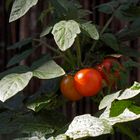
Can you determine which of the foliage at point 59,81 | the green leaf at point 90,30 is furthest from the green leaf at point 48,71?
the green leaf at point 90,30

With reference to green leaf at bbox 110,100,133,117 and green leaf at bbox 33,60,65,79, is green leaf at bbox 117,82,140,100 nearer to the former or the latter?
green leaf at bbox 110,100,133,117

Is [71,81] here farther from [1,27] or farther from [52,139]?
[1,27]

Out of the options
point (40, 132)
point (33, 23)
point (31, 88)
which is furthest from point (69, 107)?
point (40, 132)

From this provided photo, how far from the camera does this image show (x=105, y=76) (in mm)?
1153

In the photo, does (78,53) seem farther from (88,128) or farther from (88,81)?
(88,128)

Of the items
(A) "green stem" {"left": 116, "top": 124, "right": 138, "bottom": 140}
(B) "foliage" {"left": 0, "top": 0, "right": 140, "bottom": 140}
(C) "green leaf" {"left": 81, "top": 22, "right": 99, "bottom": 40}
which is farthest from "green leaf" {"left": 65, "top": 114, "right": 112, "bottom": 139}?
(C) "green leaf" {"left": 81, "top": 22, "right": 99, "bottom": 40}

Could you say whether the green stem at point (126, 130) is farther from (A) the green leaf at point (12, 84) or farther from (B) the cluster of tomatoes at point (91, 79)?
(A) the green leaf at point (12, 84)

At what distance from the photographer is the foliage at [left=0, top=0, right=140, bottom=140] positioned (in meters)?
0.97

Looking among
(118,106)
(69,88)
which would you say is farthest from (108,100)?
(69,88)

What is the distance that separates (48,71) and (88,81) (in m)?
0.11

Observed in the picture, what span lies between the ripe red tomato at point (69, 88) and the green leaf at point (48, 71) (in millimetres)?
67

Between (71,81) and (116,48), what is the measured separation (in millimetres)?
163

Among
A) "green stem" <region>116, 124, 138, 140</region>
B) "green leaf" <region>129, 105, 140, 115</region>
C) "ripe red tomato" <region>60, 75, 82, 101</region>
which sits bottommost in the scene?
"green stem" <region>116, 124, 138, 140</region>

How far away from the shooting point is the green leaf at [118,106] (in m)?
0.99
